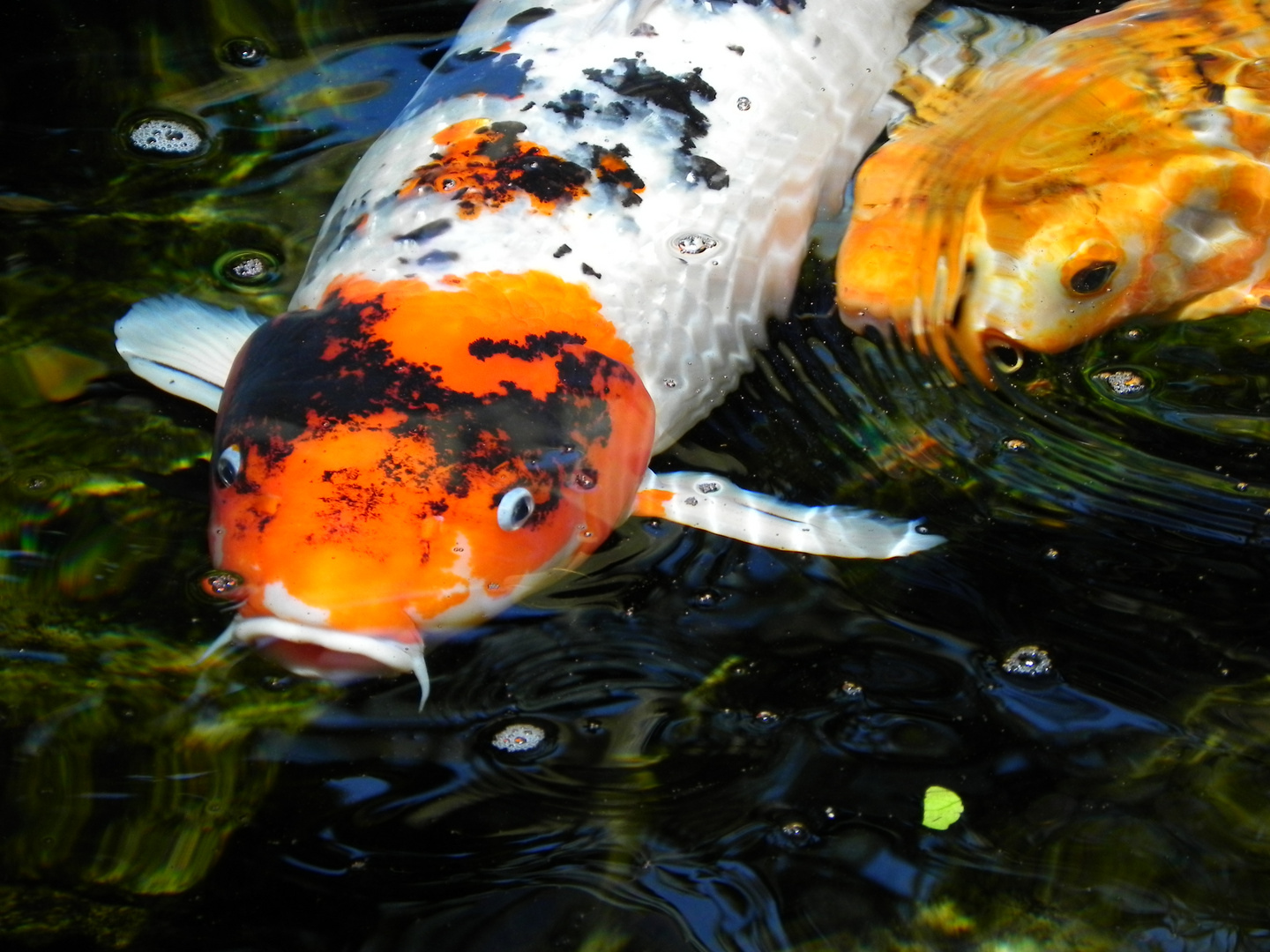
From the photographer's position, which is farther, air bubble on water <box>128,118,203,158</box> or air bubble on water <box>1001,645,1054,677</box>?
air bubble on water <box>128,118,203,158</box>

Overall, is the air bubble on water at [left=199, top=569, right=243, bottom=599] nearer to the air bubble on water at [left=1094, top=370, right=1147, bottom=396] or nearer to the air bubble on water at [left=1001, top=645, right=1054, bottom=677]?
the air bubble on water at [left=1001, top=645, right=1054, bottom=677]

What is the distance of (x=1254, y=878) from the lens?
192cm

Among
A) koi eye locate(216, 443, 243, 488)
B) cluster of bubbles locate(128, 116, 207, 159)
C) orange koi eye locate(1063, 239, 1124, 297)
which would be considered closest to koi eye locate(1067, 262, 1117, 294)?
orange koi eye locate(1063, 239, 1124, 297)

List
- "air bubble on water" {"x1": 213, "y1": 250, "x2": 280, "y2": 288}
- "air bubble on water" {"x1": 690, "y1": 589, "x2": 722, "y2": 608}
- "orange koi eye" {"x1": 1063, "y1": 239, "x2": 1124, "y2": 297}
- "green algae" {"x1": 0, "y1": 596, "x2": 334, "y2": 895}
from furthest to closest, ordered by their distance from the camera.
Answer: "air bubble on water" {"x1": 213, "y1": 250, "x2": 280, "y2": 288} → "orange koi eye" {"x1": 1063, "y1": 239, "x2": 1124, "y2": 297} → "air bubble on water" {"x1": 690, "y1": 589, "x2": 722, "y2": 608} → "green algae" {"x1": 0, "y1": 596, "x2": 334, "y2": 895}

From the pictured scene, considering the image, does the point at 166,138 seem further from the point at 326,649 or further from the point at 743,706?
the point at 743,706

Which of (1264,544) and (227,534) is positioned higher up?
(227,534)

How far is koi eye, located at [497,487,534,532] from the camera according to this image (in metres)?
2.15

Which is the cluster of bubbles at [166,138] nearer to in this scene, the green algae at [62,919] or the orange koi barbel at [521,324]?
the orange koi barbel at [521,324]

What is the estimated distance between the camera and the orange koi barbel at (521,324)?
2.07m

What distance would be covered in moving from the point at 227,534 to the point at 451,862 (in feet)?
2.42

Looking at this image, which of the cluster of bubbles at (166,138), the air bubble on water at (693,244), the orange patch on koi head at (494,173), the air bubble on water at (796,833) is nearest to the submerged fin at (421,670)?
the air bubble on water at (796,833)

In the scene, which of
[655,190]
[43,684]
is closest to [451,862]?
[43,684]

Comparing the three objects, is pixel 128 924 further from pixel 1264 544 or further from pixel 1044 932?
pixel 1264 544

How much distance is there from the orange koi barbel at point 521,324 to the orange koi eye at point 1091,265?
2.16 feet
